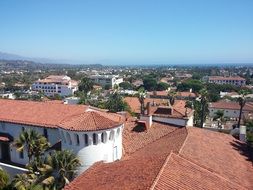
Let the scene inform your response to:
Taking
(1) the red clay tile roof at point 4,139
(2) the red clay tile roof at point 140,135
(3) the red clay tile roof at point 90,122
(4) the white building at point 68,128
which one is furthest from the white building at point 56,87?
(3) the red clay tile roof at point 90,122

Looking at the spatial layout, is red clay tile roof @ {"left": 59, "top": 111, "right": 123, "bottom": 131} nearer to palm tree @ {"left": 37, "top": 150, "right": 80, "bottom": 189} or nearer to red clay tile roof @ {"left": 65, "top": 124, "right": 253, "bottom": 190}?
red clay tile roof @ {"left": 65, "top": 124, "right": 253, "bottom": 190}

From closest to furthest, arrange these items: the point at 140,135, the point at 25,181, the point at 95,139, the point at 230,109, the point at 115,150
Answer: the point at 25,181, the point at 95,139, the point at 115,150, the point at 140,135, the point at 230,109

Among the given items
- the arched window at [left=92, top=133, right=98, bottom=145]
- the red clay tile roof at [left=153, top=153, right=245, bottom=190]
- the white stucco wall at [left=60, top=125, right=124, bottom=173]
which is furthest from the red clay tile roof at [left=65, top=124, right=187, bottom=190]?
the arched window at [left=92, top=133, right=98, bottom=145]

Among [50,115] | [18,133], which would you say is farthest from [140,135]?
[18,133]

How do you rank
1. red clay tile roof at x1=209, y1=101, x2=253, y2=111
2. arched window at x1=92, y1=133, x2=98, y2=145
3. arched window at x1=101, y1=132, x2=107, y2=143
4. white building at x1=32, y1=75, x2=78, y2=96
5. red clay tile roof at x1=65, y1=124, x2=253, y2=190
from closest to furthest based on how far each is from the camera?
1. red clay tile roof at x1=65, y1=124, x2=253, y2=190
2. arched window at x1=92, y1=133, x2=98, y2=145
3. arched window at x1=101, y1=132, x2=107, y2=143
4. red clay tile roof at x1=209, y1=101, x2=253, y2=111
5. white building at x1=32, y1=75, x2=78, y2=96

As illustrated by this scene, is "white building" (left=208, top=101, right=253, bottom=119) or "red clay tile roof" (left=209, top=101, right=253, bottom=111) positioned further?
"red clay tile roof" (left=209, top=101, right=253, bottom=111)

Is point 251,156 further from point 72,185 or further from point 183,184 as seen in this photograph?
point 72,185

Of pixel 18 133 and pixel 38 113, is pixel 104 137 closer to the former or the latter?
pixel 38 113
